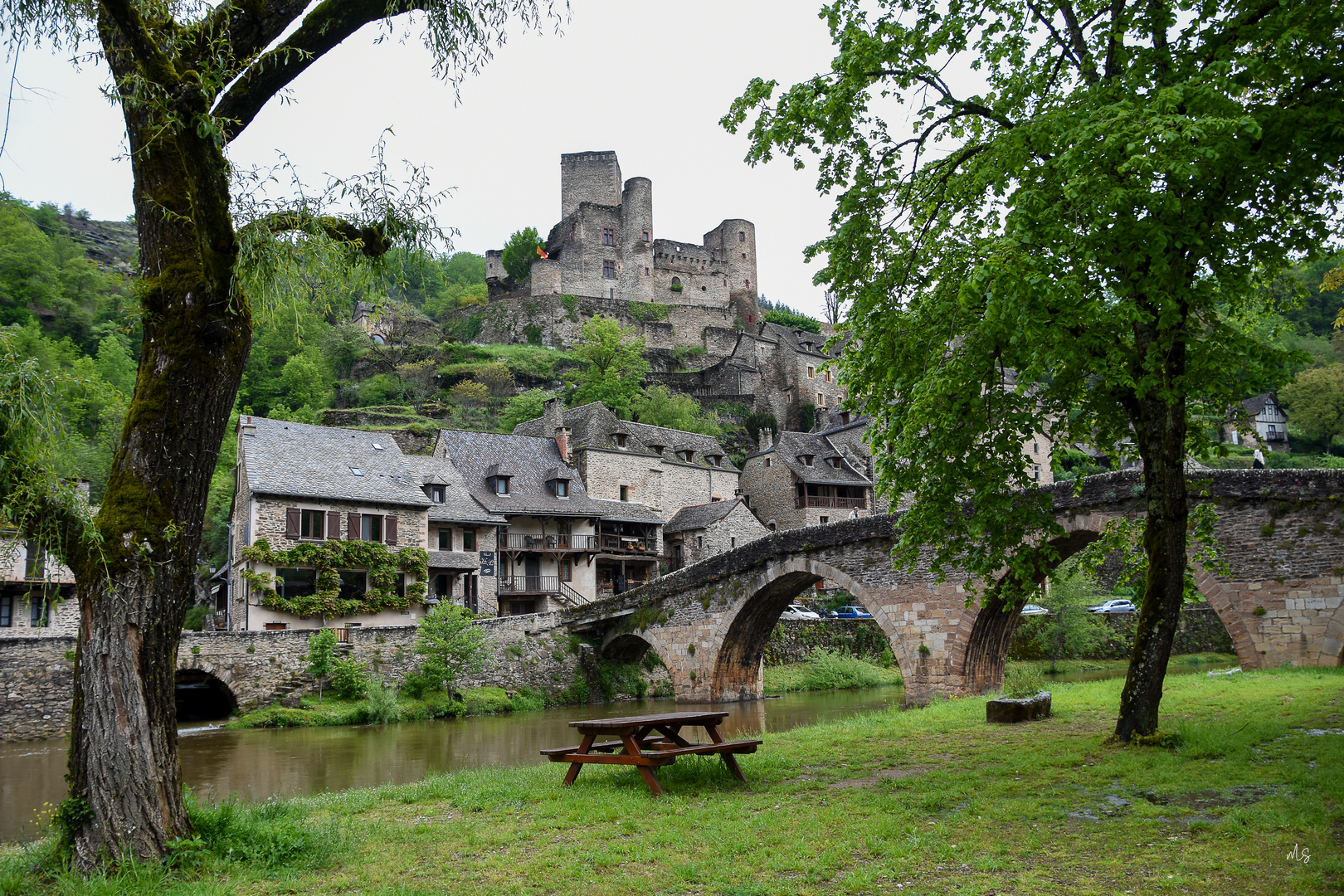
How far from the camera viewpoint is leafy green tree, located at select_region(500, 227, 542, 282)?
234 feet

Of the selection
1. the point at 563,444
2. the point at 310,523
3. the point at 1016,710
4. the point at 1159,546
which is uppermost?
the point at 563,444

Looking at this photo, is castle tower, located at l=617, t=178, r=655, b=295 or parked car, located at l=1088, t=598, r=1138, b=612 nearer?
parked car, located at l=1088, t=598, r=1138, b=612

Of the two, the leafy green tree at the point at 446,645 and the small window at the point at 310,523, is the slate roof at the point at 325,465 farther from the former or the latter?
the leafy green tree at the point at 446,645

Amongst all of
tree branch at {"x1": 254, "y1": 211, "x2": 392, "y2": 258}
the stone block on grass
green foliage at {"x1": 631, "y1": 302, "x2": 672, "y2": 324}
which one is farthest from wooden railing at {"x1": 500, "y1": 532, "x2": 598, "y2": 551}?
green foliage at {"x1": 631, "y1": 302, "x2": 672, "y2": 324}

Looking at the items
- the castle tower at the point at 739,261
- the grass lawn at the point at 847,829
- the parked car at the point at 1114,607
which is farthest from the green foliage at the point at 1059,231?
the castle tower at the point at 739,261

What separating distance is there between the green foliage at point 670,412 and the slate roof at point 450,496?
2099cm

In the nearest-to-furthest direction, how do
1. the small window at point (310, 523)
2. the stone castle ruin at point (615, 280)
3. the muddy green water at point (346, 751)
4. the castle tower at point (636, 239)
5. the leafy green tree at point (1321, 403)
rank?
1. the muddy green water at point (346, 751)
2. the small window at point (310, 523)
3. the leafy green tree at point (1321, 403)
4. the stone castle ruin at point (615, 280)
5. the castle tower at point (636, 239)

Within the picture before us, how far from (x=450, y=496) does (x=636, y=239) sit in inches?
1703

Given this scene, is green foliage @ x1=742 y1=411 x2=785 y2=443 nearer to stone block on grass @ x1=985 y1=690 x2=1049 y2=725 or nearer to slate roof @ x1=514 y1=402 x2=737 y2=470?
slate roof @ x1=514 y1=402 x2=737 y2=470

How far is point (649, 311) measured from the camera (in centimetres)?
6975

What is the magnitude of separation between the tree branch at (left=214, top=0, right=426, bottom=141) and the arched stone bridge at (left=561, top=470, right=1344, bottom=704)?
872 cm

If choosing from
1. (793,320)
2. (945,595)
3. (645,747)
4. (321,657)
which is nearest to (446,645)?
(321,657)

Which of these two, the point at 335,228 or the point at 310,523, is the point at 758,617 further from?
the point at 335,228

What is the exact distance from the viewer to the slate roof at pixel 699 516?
38.2 metres
